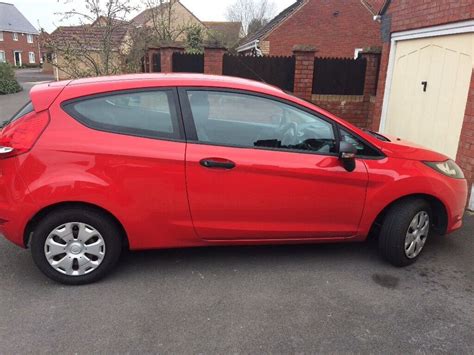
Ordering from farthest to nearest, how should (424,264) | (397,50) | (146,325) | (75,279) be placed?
(397,50) < (424,264) < (75,279) < (146,325)

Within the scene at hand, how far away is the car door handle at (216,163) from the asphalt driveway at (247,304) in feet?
3.14

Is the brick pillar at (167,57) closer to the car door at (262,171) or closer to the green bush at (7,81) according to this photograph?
Result: the car door at (262,171)

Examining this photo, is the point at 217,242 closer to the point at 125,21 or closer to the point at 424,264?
the point at 424,264

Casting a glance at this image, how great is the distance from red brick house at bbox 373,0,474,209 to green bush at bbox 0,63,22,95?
22.5m

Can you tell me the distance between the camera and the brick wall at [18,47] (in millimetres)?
61094

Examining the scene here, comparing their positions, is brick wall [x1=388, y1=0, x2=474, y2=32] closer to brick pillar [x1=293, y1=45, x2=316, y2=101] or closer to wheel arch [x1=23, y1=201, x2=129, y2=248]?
brick pillar [x1=293, y1=45, x2=316, y2=101]

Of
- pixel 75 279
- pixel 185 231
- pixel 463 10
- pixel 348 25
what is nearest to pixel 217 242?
pixel 185 231

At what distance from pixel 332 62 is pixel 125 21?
498 cm

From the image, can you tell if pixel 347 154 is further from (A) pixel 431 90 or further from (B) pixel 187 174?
(A) pixel 431 90

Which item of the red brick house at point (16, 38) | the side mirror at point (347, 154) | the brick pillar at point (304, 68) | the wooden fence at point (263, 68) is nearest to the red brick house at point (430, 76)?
the brick pillar at point (304, 68)

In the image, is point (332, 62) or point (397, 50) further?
point (332, 62)

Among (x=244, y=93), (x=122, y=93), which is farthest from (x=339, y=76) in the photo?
(x=122, y=93)

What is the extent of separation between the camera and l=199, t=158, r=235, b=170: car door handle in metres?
3.22

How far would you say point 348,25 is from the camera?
75.9 feet
